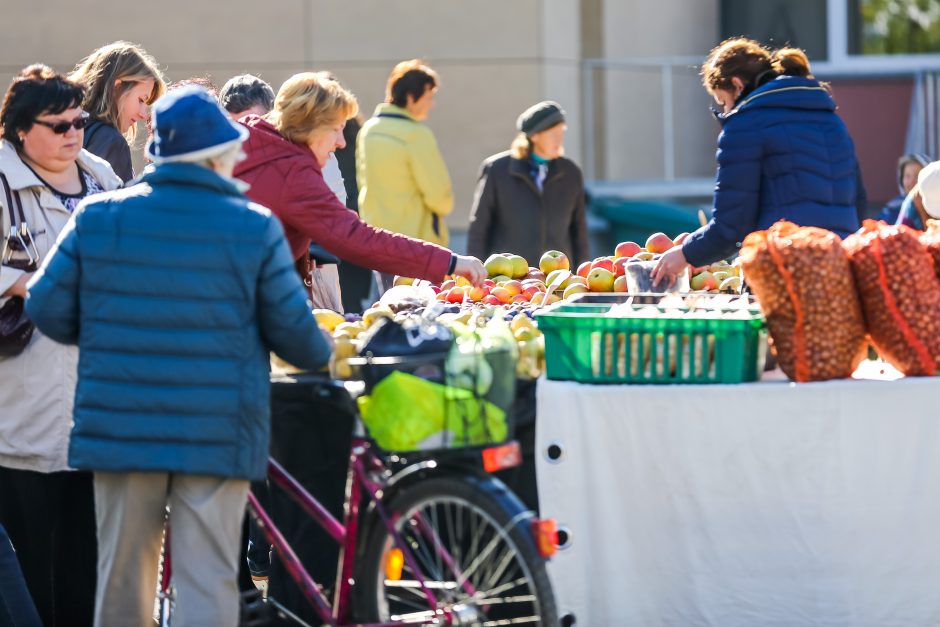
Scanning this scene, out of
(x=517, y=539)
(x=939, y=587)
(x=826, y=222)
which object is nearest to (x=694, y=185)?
(x=826, y=222)

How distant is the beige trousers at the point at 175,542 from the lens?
12.7 feet

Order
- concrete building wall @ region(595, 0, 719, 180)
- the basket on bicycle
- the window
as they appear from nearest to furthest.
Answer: the basket on bicycle → concrete building wall @ region(595, 0, 719, 180) → the window

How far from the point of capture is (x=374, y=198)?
858 centimetres

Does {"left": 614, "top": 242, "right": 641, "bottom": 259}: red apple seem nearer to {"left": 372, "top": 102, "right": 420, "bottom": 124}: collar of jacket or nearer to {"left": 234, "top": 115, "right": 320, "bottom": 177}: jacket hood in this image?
{"left": 234, "top": 115, "right": 320, "bottom": 177}: jacket hood

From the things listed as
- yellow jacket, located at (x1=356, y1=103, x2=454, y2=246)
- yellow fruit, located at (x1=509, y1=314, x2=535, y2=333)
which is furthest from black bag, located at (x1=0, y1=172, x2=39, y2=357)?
yellow jacket, located at (x1=356, y1=103, x2=454, y2=246)

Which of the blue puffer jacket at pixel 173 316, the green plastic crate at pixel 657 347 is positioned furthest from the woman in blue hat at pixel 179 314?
the green plastic crate at pixel 657 347

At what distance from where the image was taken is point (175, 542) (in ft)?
12.8

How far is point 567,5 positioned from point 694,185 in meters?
1.89

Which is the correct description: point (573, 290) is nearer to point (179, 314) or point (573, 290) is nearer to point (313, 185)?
point (313, 185)

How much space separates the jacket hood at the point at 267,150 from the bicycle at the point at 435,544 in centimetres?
114

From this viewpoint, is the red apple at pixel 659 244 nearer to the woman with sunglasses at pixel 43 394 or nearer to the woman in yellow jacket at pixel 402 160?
the woman with sunglasses at pixel 43 394

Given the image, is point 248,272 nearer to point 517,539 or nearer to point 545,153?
point 517,539

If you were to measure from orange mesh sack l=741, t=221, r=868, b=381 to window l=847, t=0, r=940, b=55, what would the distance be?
33.6 ft

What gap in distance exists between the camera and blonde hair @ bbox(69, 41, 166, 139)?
5648 millimetres
